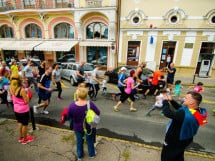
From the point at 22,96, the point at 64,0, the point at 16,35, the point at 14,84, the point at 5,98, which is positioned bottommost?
the point at 5,98

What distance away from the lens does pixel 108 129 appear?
13.6 ft

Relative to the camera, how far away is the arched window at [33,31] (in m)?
14.7

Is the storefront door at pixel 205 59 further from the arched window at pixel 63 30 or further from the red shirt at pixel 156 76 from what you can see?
the arched window at pixel 63 30

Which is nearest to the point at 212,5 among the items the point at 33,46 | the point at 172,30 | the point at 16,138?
the point at 172,30

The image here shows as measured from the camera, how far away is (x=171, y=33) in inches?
452

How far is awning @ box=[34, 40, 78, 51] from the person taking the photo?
1285 cm

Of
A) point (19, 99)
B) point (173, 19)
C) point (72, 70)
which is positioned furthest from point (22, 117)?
point (173, 19)

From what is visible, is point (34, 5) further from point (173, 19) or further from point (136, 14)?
point (173, 19)

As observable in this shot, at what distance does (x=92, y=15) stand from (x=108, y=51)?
371cm

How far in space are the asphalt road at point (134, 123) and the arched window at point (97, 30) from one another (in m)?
9.13

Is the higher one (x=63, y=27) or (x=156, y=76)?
(x=63, y=27)

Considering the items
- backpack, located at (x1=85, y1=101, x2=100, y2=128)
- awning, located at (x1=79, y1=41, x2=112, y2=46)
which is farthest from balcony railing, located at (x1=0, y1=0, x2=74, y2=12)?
backpack, located at (x1=85, y1=101, x2=100, y2=128)

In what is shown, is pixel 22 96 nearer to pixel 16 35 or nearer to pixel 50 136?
pixel 50 136

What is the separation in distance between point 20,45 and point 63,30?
4.82 m
